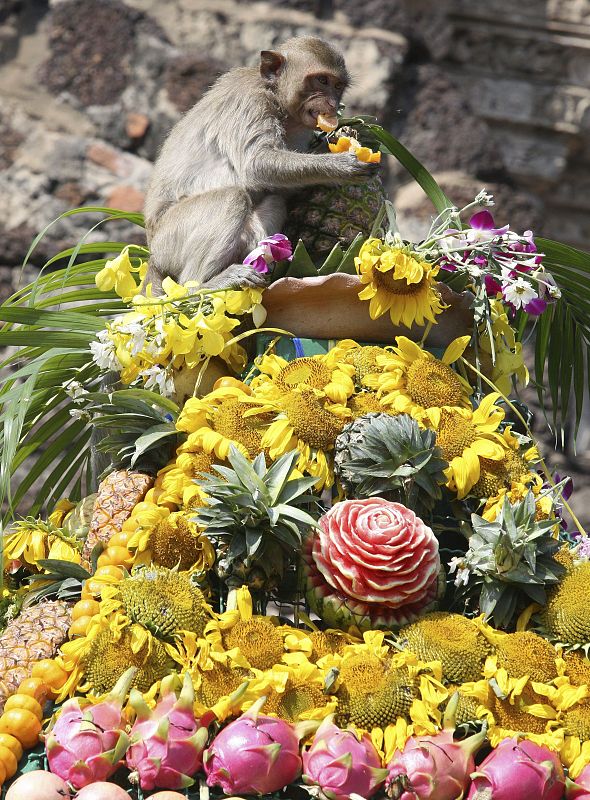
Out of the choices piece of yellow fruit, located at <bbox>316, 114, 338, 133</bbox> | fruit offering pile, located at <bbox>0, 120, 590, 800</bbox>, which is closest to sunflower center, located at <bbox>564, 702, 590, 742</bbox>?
fruit offering pile, located at <bbox>0, 120, 590, 800</bbox>

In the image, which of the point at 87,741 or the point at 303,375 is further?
the point at 303,375

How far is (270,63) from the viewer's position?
3.14 m

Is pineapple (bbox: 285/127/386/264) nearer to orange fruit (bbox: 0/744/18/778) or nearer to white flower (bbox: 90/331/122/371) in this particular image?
white flower (bbox: 90/331/122/371)

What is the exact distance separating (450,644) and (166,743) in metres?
0.52

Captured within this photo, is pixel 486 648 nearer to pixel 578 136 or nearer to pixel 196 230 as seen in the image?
pixel 196 230

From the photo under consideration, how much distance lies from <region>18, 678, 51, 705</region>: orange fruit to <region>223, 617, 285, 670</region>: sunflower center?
0.32 meters

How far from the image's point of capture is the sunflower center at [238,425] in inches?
89.5

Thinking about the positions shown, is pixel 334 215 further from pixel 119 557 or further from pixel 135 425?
pixel 119 557

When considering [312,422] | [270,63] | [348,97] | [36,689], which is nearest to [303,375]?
[312,422]

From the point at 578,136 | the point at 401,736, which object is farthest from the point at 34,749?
the point at 578,136

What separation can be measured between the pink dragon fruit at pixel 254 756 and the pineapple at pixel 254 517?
0.30 meters

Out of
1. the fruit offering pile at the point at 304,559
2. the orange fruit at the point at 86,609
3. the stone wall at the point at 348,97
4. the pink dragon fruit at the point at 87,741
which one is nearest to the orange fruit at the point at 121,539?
the fruit offering pile at the point at 304,559

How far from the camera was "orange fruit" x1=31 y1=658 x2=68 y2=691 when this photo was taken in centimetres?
202

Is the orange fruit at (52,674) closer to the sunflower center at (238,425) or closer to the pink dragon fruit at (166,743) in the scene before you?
the pink dragon fruit at (166,743)
